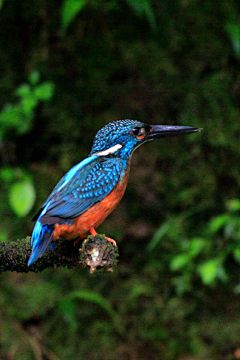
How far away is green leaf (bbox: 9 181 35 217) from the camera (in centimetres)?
330

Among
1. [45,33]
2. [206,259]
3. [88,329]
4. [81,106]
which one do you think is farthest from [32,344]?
[45,33]

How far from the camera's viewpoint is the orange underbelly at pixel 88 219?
6.07 feet

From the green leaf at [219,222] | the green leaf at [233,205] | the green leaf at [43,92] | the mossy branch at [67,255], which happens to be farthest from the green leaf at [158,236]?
the mossy branch at [67,255]

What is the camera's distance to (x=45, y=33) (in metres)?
3.98

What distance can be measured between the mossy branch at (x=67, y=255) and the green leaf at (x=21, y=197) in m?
1.34

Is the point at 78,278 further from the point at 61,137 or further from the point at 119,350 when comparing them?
the point at 61,137

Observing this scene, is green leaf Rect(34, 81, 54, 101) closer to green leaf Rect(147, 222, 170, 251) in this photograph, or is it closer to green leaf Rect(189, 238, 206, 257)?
green leaf Rect(147, 222, 170, 251)

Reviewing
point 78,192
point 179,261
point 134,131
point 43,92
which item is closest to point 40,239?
point 78,192

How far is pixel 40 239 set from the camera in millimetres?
1753

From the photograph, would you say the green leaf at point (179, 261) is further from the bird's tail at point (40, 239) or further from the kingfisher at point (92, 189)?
the bird's tail at point (40, 239)

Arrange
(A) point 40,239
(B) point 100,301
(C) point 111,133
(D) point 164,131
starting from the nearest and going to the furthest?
(A) point 40,239 < (C) point 111,133 < (D) point 164,131 < (B) point 100,301

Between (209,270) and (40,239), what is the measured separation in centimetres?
195

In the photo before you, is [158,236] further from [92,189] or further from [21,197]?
[92,189]

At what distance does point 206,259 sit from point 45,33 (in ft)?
7.67
